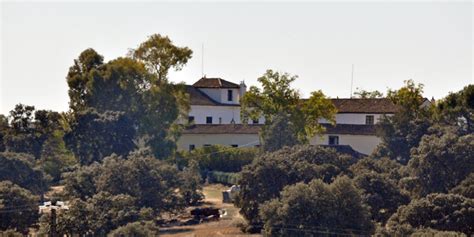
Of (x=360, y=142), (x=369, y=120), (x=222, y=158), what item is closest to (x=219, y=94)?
(x=369, y=120)

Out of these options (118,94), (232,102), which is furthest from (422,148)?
(232,102)

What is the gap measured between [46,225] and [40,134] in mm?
22855

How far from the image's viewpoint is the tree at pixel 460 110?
5805 centimetres

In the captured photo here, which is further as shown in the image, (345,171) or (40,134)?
(40,134)

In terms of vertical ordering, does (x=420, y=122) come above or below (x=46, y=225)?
above

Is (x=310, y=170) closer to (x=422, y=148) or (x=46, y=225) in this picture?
(x=422, y=148)

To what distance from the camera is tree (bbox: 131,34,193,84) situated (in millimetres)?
60844

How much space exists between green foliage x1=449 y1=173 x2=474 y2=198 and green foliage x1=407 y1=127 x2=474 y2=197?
176 centimetres

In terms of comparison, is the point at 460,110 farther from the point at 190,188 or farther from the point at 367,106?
the point at 190,188

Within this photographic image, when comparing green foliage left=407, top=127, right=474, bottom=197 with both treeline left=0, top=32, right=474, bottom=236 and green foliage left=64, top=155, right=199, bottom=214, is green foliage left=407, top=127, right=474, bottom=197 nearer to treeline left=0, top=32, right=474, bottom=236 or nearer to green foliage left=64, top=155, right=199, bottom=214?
treeline left=0, top=32, right=474, bottom=236

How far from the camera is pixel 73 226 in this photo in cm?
3888

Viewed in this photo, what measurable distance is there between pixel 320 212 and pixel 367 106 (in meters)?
33.0

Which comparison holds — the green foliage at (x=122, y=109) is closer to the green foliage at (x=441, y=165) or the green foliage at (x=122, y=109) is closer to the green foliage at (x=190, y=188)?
the green foliage at (x=190, y=188)

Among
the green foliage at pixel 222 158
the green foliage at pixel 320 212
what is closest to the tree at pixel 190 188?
the green foliage at pixel 222 158
